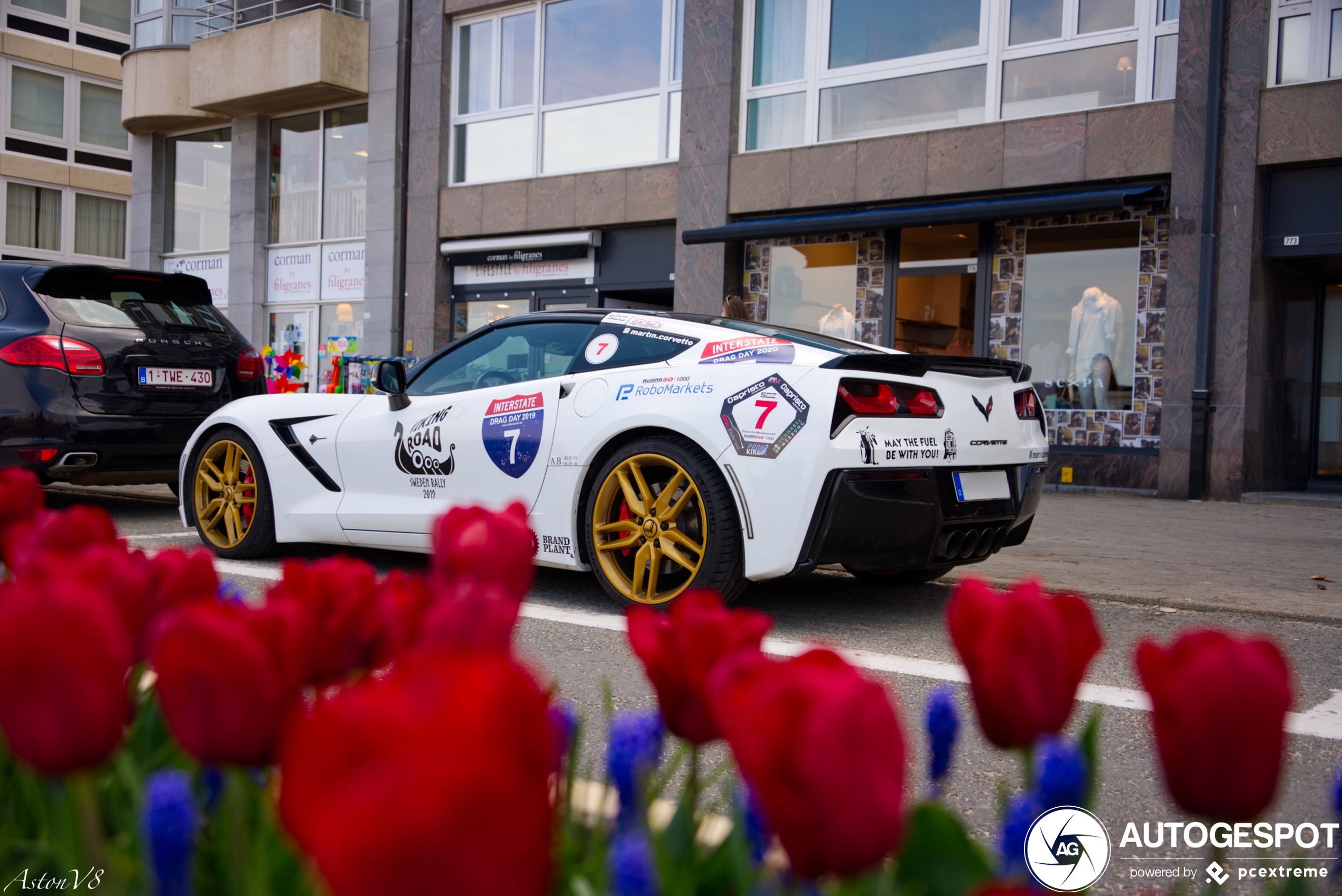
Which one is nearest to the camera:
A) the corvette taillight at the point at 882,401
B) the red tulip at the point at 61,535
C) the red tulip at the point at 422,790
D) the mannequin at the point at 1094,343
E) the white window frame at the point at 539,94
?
the red tulip at the point at 422,790

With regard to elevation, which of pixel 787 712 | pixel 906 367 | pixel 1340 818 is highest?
pixel 906 367

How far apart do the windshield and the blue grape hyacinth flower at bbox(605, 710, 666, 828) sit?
3.31 meters

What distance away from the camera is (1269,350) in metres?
11.7

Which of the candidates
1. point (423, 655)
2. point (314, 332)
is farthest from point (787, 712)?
point (314, 332)

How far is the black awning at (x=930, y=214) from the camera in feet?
37.5

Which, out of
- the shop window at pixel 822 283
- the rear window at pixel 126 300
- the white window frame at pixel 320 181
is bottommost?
the rear window at pixel 126 300

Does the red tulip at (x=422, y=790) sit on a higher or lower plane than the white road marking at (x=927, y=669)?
higher

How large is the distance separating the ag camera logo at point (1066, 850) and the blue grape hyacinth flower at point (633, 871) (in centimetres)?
27

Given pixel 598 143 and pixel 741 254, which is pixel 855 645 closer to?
pixel 741 254

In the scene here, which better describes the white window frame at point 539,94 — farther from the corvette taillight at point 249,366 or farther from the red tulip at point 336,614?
the red tulip at point 336,614

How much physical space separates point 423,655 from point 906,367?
391cm

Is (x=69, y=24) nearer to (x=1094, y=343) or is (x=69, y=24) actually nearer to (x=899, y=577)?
(x=1094, y=343)

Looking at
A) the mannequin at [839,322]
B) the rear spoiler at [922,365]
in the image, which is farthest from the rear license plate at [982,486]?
the mannequin at [839,322]

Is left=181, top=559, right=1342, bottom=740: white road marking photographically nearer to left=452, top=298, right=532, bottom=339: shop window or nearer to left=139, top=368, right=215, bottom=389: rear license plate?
left=139, top=368, right=215, bottom=389: rear license plate
